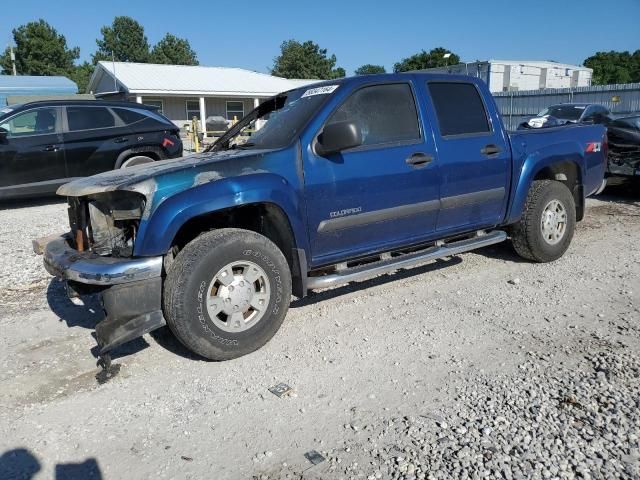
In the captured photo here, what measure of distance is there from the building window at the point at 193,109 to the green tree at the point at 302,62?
40078 mm

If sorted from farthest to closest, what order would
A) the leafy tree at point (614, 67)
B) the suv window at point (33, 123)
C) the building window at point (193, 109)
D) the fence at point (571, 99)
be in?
the leafy tree at point (614, 67) < the building window at point (193, 109) < the fence at point (571, 99) < the suv window at point (33, 123)

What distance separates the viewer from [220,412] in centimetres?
309

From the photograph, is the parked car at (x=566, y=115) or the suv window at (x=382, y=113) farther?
the parked car at (x=566, y=115)

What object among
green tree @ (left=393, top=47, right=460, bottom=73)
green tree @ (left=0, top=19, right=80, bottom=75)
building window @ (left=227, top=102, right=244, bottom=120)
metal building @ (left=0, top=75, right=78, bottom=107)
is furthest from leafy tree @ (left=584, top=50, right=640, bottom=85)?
green tree @ (left=0, top=19, right=80, bottom=75)

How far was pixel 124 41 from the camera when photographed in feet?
258

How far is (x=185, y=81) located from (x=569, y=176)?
84.5 feet

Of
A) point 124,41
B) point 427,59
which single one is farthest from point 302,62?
point 124,41

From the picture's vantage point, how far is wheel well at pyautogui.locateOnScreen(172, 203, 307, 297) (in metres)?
3.84

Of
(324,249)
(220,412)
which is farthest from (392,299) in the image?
(220,412)

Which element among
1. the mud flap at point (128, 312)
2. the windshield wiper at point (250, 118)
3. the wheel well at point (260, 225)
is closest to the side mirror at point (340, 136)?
the wheel well at point (260, 225)

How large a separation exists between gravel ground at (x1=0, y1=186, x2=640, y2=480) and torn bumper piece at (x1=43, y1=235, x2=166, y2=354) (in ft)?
1.26

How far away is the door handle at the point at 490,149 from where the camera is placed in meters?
4.85

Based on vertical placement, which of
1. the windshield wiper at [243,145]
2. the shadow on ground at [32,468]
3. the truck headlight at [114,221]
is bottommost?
the shadow on ground at [32,468]

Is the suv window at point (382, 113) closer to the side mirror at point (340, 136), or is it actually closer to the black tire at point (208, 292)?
the side mirror at point (340, 136)
